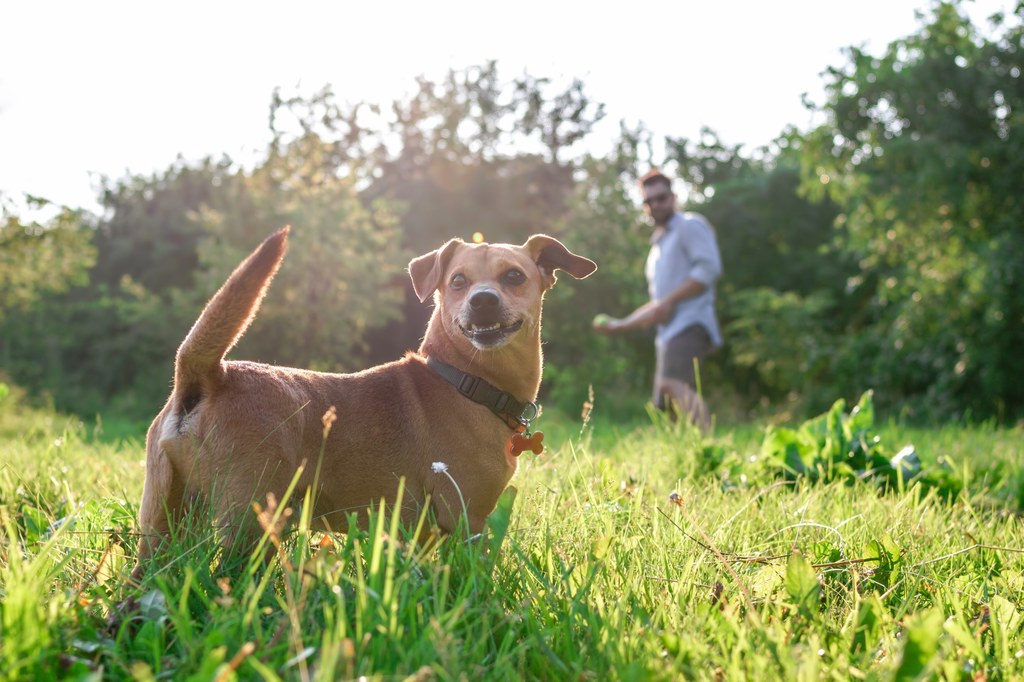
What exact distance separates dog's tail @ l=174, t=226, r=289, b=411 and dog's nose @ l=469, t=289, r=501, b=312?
92 centimetres

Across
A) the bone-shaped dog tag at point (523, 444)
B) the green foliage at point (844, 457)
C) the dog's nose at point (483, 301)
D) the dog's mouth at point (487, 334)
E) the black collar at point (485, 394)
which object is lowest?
the green foliage at point (844, 457)

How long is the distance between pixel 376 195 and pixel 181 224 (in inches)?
240

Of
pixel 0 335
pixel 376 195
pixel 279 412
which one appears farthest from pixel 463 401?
pixel 0 335

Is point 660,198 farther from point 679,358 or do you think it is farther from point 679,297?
point 679,358

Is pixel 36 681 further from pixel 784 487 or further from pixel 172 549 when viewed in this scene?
pixel 784 487

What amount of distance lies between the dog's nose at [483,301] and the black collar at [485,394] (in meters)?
0.27

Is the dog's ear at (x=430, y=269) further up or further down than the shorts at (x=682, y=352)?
further up

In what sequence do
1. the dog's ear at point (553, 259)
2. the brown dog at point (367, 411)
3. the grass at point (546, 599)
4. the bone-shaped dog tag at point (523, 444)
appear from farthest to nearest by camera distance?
the dog's ear at point (553, 259) → the bone-shaped dog tag at point (523, 444) → the brown dog at point (367, 411) → the grass at point (546, 599)

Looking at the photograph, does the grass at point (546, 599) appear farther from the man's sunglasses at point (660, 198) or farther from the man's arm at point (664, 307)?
the man's sunglasses at point (660, 198)

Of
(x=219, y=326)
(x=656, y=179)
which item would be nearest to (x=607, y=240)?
(x=656, y=179)

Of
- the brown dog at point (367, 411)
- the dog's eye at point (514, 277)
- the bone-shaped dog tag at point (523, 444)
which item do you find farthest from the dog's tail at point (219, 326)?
A: the dog's eye at point (514, 277)

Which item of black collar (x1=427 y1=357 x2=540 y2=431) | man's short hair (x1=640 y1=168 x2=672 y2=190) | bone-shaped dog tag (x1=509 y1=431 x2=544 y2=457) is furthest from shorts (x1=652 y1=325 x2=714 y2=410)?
bone-shaped dog tag (x1=509 y1=431 x2=544 y2=457)

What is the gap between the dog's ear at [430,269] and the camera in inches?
149

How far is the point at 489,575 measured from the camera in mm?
2359
